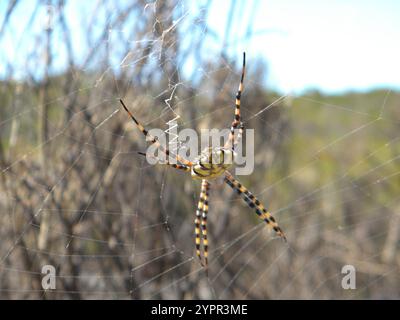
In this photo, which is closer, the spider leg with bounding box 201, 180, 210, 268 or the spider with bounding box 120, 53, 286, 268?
the spider with bounding box 120, 53, 286, 268

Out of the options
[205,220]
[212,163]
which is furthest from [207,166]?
[205,220]

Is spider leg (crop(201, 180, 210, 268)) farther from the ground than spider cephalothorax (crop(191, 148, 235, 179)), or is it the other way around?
spider cephalothorax (crop(191, 148, 235, 179))

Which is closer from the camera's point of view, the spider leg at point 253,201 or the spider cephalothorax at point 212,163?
the spider cephalothorax at point 212,163

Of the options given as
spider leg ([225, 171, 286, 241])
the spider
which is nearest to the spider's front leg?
the spider

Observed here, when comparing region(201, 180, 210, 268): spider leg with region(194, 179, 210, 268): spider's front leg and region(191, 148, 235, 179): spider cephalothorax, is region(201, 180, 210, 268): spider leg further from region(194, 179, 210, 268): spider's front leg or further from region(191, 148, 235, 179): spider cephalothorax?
region(191, 148, 235, 179): spider cephalothorax

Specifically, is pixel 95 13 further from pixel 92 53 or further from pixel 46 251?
pixel 46 251

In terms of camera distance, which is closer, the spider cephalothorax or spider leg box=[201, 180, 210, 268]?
the spider cephalothorax

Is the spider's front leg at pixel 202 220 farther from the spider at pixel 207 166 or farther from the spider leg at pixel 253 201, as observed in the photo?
the spider leg at pixel 253 201

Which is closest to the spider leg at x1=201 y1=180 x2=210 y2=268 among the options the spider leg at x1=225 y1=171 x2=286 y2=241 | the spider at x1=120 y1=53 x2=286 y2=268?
the spider at x1=120 y1=53 x2=286 y2=268

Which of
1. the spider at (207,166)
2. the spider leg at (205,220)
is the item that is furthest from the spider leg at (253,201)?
the spider leg at (205,220)

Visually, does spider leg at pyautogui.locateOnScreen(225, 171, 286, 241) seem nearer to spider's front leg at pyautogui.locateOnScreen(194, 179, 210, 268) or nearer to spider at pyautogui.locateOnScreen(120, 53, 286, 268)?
spider at pyautogui.locateOnScreen(120, 53, 286, 268)
